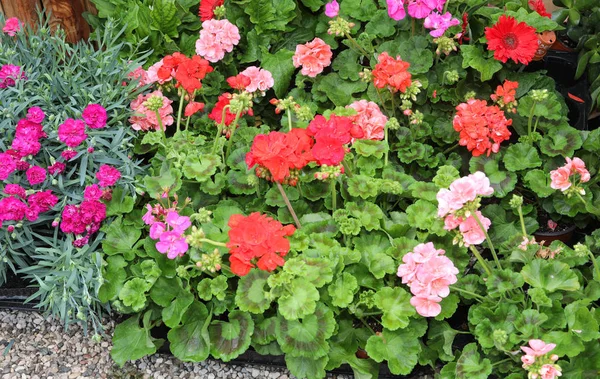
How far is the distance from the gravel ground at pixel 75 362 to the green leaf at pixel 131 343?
15cm

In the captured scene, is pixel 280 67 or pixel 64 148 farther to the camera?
pixel 280 67

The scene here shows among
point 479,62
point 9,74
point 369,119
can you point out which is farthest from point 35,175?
point 479,62

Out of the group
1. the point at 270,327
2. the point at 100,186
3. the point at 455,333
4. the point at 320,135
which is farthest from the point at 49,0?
the point at 455,333

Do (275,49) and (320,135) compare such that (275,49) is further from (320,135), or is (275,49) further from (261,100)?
(320,135)

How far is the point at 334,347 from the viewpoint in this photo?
2.26m

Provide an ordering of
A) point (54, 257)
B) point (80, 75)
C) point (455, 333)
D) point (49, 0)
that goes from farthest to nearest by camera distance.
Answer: point (49, 0)
point (80, 75)
point (54, 257)
point (455, 333)

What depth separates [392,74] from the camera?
2.58m

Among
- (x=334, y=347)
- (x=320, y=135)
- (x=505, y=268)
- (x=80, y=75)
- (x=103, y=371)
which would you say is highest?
(x=320, y=135)

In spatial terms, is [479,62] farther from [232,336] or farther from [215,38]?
[232,336]

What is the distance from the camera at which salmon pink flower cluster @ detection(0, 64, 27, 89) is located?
2656mm

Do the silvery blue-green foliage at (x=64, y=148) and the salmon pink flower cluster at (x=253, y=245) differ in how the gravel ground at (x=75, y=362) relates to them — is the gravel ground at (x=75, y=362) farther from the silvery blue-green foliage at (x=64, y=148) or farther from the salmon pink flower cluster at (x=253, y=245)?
the salmon pink flower cluster at (x=253, y=245)

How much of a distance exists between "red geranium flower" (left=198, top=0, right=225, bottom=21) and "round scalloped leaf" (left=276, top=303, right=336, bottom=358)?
4.80ft

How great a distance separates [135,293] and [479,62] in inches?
64.3

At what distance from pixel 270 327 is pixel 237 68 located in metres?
1.45
